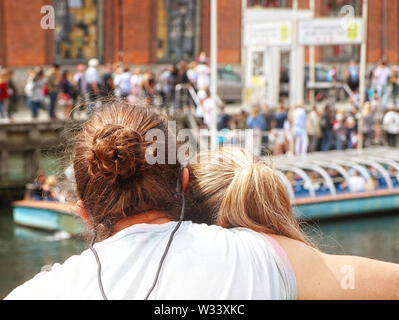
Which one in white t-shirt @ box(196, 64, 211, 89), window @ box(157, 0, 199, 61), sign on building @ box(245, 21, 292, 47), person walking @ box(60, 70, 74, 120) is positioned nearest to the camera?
sign on building @ box(245, 21, 292, 47)

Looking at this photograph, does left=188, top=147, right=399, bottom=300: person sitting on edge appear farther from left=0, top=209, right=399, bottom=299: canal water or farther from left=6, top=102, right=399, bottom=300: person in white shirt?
left=0, top=209, right=399, bottom=299: canal water

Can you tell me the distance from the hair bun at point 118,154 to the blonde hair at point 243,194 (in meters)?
0.25

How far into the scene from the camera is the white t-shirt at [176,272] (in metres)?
1.78

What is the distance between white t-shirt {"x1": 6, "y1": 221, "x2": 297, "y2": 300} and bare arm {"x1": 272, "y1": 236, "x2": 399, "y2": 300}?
0.04 meters

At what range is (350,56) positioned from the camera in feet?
121

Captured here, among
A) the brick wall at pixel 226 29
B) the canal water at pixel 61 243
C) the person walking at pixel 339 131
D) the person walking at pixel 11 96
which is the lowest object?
the canal water at pixel 61 243

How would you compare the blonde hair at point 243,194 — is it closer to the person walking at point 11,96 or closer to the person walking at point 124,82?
the person walking at point 11,96

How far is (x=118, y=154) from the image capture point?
190 centimetres

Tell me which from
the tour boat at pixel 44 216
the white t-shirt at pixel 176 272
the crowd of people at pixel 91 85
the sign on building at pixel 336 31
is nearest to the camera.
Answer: the white t-shirt at pixel 176 272

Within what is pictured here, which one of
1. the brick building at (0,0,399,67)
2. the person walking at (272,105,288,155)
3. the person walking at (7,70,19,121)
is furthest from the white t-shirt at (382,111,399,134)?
the person walking at (7,70,19,121)

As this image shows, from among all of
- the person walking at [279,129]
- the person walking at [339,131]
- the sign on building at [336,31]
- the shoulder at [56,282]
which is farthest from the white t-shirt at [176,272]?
the person walking at [339,131]

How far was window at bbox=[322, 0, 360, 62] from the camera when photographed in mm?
35625

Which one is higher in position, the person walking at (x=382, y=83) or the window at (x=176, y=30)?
the window at (x=176, y=30)
